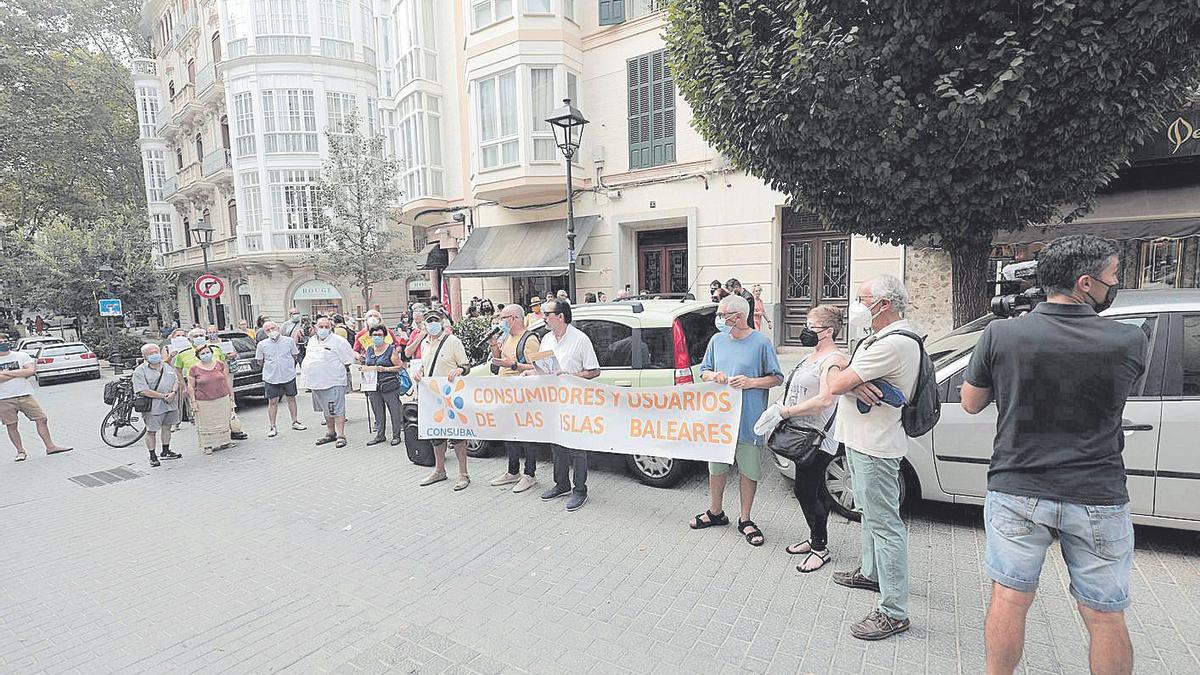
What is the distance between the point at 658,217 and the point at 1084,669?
39.1 feet

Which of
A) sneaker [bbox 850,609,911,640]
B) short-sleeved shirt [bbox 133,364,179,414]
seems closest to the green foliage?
short-sleeved shirt [bbox 133,364,179,414]

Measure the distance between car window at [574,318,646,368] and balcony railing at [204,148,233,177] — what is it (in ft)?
86.3

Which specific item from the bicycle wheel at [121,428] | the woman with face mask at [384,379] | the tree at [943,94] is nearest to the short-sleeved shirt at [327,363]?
the woman with face mask at [384,379]

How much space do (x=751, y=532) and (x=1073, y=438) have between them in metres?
2.42

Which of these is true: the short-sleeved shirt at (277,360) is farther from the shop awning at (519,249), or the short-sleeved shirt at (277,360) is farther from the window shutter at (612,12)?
the window shutter at (612,12)

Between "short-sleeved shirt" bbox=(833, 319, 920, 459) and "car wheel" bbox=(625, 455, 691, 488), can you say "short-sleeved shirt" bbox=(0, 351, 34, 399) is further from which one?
"short-sleeved shirt" bbox=(833, 319, 920, 459)

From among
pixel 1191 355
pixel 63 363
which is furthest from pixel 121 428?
pixel 63 363

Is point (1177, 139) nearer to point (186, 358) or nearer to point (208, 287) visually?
point (186, 358)

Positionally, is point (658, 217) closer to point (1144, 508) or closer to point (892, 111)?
point (892, 111)

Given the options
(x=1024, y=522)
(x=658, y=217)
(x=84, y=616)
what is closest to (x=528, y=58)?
(x=658, y=217)

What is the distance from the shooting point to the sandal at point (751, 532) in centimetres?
421

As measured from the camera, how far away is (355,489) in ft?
19.8

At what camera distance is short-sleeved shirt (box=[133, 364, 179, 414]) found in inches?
292

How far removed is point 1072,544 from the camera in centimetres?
225
